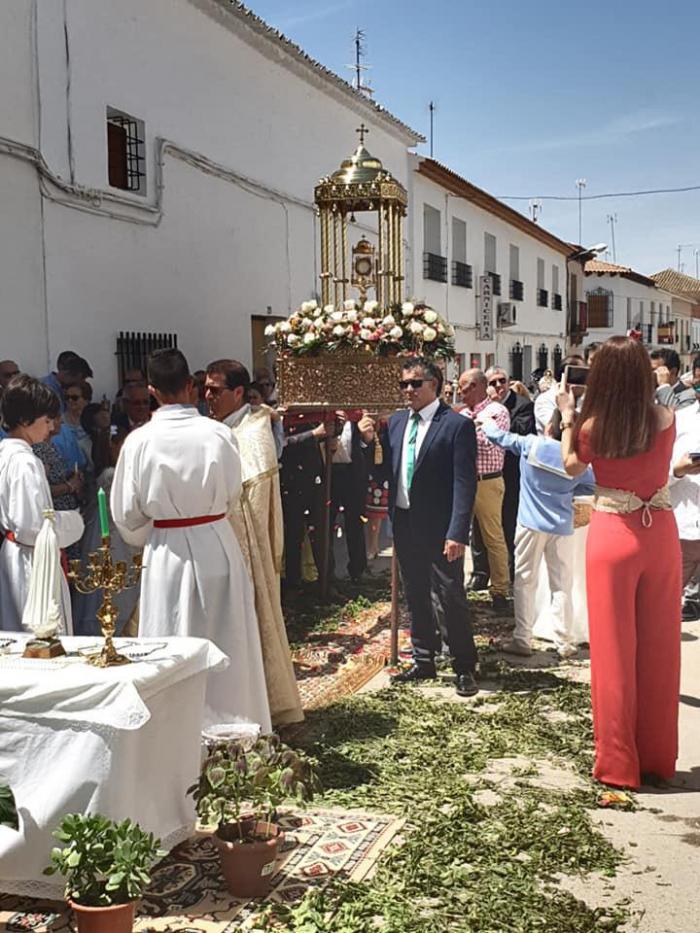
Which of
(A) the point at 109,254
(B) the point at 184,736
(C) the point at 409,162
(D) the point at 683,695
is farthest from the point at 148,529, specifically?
(C) the point at 409,162

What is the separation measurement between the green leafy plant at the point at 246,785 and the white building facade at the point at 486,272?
1592 centimetres

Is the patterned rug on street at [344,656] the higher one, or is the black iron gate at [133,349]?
the black iron gate at [133,349]

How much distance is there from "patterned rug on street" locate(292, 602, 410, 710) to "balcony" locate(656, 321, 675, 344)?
45.7 metres

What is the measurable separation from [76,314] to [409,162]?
10.9 m

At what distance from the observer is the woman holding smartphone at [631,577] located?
4734mm

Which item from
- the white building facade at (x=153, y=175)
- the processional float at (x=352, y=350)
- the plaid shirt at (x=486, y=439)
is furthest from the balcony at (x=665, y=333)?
the processional float at (x=352, y=350)

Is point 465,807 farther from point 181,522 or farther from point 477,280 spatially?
point 477,280

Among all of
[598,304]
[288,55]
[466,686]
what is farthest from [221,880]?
[598,304]

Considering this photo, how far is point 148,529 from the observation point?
476cm

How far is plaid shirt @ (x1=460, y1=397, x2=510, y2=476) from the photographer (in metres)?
8.16

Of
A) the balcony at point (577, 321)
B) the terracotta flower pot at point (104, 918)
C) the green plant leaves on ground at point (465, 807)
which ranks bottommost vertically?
the green plant leaves on ground at point (465, 807)

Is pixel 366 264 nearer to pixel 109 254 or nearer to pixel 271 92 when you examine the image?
pixel 109 254

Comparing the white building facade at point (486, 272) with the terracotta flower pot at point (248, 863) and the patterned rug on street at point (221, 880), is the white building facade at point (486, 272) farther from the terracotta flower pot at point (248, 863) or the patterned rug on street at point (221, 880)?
the terracotta flower pot at point (248, 863)

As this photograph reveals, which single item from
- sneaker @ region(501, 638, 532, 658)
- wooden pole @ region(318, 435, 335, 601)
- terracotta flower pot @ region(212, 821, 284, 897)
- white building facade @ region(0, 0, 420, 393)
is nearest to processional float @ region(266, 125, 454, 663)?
wooden pole @ region(318, 435, 335, 601)
